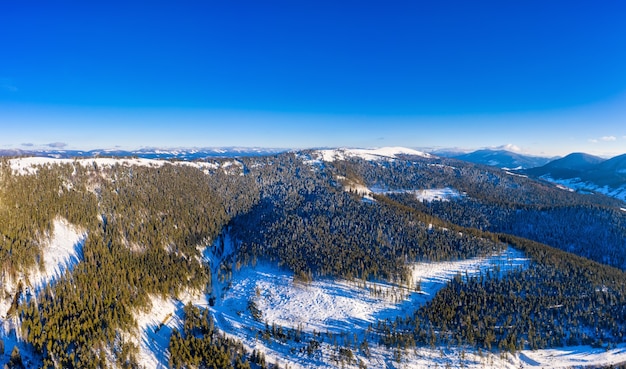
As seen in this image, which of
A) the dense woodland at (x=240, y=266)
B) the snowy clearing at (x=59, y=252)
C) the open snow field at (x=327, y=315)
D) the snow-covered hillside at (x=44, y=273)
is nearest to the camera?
the snow-covered hillside at (x=44, y=273)

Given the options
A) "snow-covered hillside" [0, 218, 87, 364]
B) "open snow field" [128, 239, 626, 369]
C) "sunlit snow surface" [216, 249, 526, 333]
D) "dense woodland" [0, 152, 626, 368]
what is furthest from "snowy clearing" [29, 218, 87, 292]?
"sunlit snow surface" [216, 249, 526, 333]

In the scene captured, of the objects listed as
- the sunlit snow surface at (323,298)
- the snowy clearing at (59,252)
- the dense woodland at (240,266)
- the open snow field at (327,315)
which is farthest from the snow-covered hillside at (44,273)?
the sunlit snow surface at (323,298)

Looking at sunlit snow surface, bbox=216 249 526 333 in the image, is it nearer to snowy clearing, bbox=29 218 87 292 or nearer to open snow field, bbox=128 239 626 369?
open snow field, bbox=128 239 626 369

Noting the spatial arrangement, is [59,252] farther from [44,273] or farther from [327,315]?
[327,315]

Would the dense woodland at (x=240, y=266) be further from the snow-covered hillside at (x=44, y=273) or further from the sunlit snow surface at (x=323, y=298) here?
the sunlit snow surface at (x=323, y=298)

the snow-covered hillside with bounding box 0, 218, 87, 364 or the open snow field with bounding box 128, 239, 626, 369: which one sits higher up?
the snow-covered hillside with bounding box 0, 218, 87, 364

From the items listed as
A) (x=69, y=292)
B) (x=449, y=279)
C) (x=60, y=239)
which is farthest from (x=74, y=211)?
(x=449, y=279)

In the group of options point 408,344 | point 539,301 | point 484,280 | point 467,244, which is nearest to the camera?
point 408,344

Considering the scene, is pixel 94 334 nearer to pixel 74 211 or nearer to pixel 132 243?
pixel 132 243

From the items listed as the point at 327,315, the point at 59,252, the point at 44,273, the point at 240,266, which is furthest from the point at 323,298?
the point at 59,252
